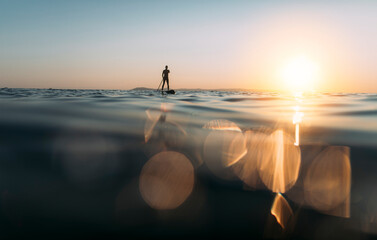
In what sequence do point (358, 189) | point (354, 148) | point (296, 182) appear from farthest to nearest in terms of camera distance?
1. point (354, 148)
2. point (296, 182)
3. point (358, 189)

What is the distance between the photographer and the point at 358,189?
169cm

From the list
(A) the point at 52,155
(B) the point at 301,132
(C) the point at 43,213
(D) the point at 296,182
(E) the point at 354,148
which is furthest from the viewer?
(B) the point at 301,132

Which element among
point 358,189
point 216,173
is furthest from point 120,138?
point 358,189

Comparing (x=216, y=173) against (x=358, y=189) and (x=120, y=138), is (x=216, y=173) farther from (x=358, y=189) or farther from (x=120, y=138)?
(x=120, y=138)

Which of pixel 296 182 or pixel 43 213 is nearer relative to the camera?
pixel 43 213

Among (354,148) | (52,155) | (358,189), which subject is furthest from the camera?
(354,148)

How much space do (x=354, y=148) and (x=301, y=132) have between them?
3.60 feet

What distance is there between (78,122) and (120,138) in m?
1.48

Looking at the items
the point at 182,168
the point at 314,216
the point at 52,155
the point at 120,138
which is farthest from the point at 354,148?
the point at 52,155

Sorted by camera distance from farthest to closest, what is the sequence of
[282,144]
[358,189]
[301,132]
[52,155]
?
[301,132] < [282,144] < [52,155] < [358,189]

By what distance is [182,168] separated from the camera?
210 cm

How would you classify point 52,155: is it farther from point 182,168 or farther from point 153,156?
point 182,168

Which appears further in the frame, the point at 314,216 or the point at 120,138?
the point at 120,138

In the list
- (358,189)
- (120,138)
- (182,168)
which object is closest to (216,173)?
(182,168)
